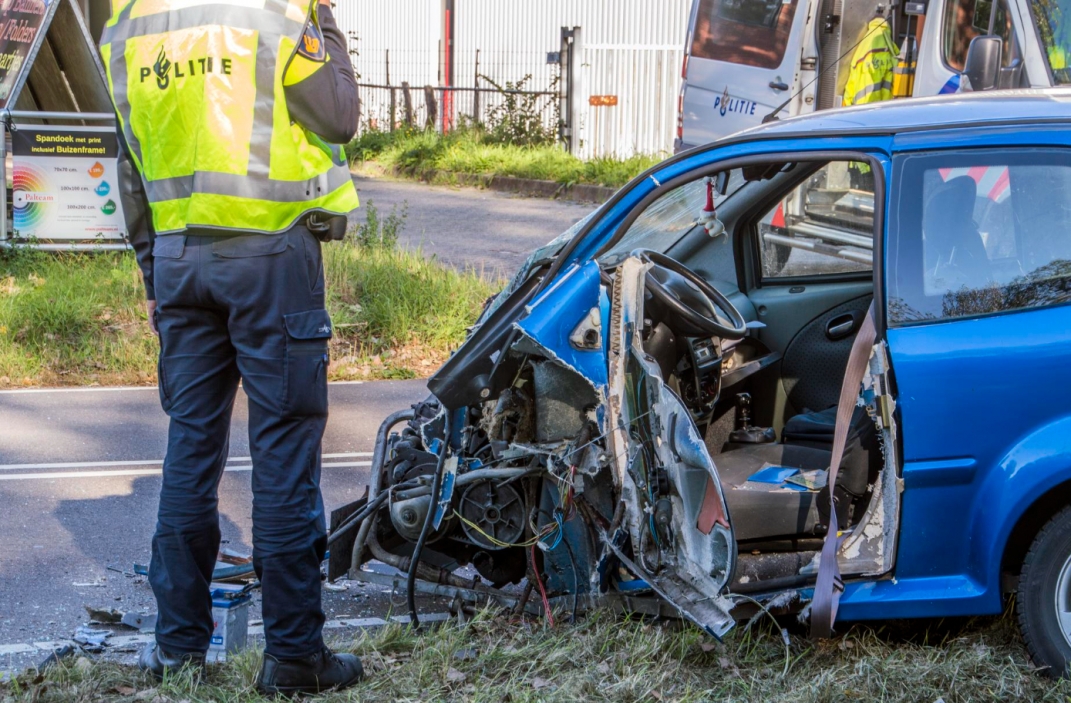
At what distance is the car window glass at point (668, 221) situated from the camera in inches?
194

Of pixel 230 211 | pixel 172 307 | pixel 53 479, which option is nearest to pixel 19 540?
pixel 53 479

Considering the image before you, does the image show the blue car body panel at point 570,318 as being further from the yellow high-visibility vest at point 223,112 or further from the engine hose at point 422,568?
the engine hose at point 422,568

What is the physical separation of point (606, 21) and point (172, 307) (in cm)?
1962

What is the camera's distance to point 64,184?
1027 cm

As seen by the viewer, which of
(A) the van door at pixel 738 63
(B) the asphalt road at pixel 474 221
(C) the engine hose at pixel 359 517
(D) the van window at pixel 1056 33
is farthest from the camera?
(B) the asphalt road at pixel 474 221

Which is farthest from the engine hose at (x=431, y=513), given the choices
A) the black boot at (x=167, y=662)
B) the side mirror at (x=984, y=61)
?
the side mirror at (x=984, y=61)

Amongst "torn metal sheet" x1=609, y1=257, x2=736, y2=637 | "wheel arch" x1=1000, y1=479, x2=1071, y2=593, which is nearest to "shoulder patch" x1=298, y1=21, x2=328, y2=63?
"torn metal sheet" x1=609, y1=257, x2=736, y2=637

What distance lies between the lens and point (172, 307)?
3.56m

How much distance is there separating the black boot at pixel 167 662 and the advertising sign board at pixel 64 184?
6991 millimetres

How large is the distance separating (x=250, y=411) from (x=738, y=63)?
327 inches

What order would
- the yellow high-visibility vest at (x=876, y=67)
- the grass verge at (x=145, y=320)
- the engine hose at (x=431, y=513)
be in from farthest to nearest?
the yellow high-visibility vest at (x=876, y=67)
the grass verge at (x=145, y=320)
the engine hose at (x=431, y=513)

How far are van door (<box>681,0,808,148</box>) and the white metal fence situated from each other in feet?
22.0

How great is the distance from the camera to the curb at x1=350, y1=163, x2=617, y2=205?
15320 millimetres

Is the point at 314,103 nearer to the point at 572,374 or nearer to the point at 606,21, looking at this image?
the point at 572,374
